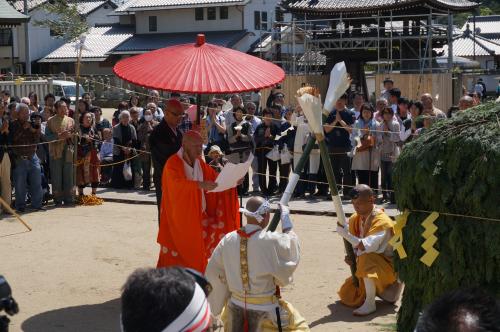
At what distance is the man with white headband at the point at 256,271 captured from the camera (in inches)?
215

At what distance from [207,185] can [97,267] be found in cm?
246

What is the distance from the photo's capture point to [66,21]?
44.8m

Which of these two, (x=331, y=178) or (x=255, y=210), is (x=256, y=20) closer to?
(x=331, y=178)

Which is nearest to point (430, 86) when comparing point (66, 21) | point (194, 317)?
point (194, 317)

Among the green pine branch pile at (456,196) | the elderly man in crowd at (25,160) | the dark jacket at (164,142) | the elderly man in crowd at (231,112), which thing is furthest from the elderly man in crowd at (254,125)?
the green pine branch pile at (456,196)

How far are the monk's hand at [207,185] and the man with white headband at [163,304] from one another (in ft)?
14.4

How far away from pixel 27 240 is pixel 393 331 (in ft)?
17.9

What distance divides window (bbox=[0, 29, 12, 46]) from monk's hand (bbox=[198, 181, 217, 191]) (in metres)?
43.8

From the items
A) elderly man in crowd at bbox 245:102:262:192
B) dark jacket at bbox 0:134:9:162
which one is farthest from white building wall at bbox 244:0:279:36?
dark jacket at bbox 0:134:9:162

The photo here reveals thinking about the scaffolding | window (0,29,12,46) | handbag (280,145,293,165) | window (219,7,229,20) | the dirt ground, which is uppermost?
window (219,7,229,20)

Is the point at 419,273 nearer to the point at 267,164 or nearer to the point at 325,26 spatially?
the point at 267,164

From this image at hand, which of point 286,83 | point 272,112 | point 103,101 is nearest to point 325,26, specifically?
point 286,83

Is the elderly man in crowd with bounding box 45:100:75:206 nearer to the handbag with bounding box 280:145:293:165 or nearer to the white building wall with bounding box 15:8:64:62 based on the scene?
the handbag with bounding box 280:145:293:165

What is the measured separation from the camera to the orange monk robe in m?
6.92
